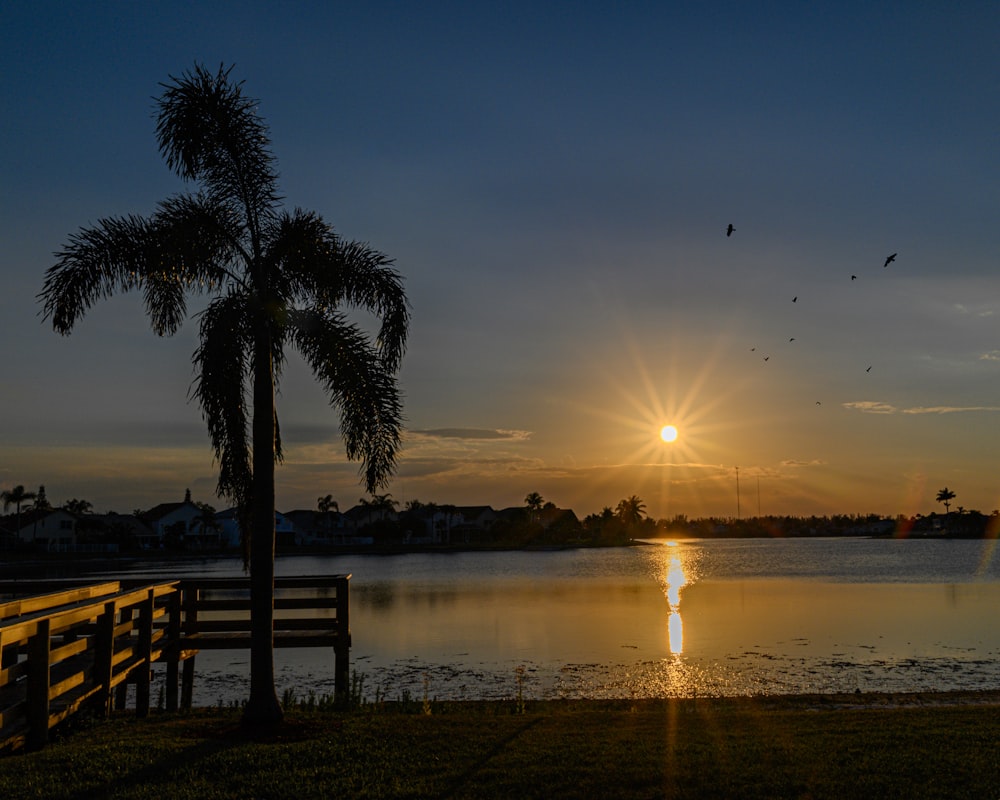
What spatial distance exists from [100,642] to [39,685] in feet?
6.97

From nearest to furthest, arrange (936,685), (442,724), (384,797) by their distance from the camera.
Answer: (384,797)
(442,724)
(936,685)

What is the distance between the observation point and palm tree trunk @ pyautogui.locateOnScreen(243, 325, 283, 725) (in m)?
10.5

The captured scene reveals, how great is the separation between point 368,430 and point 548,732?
4.40 m

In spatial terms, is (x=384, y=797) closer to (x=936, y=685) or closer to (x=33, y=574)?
(x=936, y=685)

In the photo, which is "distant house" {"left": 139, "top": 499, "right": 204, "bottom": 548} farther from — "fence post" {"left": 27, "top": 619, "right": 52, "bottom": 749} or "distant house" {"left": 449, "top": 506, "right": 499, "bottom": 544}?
"fence post" {"left": 27, "top": 619, "right": 52, "bottom": 749}

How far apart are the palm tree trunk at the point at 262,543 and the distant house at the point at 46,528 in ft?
385

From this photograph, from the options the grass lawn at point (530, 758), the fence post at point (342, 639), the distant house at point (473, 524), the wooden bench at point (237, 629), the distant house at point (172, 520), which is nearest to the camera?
the grass lawn at point (530, 758)

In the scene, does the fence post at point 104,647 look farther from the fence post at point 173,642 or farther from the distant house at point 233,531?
the distant house at point 233,531

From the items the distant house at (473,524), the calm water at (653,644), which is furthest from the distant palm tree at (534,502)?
the calm water at (653,644)

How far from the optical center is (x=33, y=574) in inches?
2886

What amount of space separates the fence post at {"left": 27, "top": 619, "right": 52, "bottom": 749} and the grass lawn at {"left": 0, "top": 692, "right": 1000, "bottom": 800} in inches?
8.1

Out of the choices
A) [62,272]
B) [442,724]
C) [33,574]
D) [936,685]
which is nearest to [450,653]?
[936,685]

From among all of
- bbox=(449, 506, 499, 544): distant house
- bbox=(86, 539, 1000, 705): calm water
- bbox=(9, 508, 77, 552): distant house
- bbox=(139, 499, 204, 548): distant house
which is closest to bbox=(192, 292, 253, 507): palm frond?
bbox=(86, 539, 1000, 705): calm water

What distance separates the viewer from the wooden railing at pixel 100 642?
8484mm
